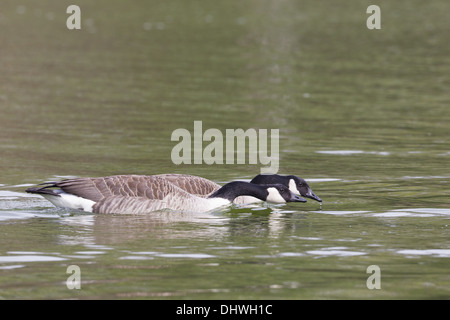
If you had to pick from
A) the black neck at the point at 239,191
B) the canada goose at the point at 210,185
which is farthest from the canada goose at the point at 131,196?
the canada goose at the point at 210,185

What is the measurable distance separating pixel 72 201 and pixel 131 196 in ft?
3.26

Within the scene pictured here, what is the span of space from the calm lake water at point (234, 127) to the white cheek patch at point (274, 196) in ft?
0.98

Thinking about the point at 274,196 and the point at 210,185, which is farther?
the point at 210,185

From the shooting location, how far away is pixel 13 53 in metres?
38.4

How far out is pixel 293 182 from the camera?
16188mm

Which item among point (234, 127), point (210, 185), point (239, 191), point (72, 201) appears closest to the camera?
point (72, 201)

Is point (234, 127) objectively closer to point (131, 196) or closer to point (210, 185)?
point (210, 185)

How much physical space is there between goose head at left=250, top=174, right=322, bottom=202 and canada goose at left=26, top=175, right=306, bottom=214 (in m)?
0.30

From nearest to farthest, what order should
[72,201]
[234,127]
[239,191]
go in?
[72,201] → [239,191] → [234,127]

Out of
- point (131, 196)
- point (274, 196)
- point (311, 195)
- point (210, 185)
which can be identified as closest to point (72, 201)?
point (131, 196)

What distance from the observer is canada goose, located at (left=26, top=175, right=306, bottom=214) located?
49.9ft

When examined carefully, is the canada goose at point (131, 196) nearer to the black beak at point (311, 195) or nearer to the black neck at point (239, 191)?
the black neck at point (239, 191)

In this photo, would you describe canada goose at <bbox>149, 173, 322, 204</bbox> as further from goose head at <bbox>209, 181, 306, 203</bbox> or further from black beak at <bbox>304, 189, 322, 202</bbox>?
goose head at <bbox>209, 181, 306, 203</bbox>

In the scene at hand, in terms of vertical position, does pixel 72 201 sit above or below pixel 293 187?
below
